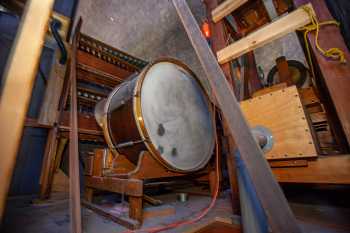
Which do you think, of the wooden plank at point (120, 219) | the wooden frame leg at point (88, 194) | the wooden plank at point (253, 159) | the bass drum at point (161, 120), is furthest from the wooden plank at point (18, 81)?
the wooden frame leg at point (88, 194)

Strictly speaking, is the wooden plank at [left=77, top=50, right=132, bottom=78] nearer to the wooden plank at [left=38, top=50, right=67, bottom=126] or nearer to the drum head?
the wooden plank at [left=38, top=50, right=67, bottom=126]

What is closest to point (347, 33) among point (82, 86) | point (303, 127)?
point (303, 127)

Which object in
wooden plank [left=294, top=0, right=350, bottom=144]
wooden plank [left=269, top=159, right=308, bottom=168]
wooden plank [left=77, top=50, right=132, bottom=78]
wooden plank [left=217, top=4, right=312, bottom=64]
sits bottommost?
wooden plank [left=269, top=159, right=308, bottom=168]

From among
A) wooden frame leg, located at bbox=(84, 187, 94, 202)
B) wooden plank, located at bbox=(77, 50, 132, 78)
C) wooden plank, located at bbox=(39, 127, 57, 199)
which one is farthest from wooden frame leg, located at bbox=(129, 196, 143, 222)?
wooden plank, located at bbox=(77, 50, 132, 78)

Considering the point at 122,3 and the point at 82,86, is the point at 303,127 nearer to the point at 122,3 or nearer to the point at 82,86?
the point at 82,86

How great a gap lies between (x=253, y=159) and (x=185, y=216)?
1.08m

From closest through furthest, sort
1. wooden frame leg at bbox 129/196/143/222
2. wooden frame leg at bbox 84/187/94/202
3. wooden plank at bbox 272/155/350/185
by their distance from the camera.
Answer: wooden plank at bbox 272/155/350/185
wooden frame leg at bbox 129/196/143/222
wooden frame leg at bbox 84/187/94/202

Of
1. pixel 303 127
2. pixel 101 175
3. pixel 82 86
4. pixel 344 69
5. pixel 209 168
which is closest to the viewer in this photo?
pixel 344 69

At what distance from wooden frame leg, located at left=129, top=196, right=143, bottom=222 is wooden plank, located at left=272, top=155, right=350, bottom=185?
0.93 meters

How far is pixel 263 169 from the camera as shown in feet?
1.21

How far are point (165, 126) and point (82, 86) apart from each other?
4.92ft

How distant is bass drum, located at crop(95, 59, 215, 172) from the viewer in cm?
141

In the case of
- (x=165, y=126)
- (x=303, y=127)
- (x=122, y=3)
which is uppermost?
(x=122, y=3)

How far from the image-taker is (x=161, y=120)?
153 centimetres
